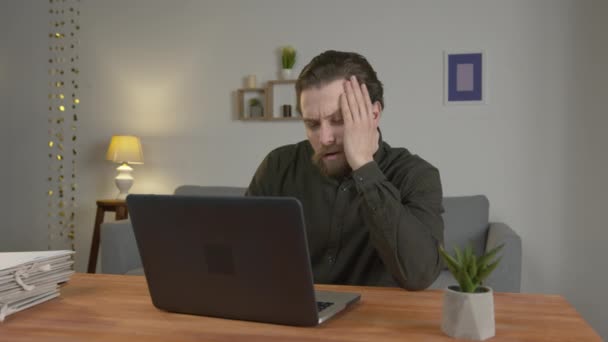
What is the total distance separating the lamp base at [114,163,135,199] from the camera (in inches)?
155

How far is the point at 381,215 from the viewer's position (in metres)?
1.24

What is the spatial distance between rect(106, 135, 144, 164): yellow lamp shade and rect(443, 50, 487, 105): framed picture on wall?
6.63 feet

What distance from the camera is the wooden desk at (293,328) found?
892mm

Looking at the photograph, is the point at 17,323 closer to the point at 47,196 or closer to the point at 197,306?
the point at 197,306

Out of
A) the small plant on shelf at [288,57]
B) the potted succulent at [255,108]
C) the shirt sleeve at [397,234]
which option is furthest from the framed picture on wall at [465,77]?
the shirt sleeve at [397,234]

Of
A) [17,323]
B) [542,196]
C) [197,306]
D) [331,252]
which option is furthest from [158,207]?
[542,196]

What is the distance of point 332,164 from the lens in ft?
5.14

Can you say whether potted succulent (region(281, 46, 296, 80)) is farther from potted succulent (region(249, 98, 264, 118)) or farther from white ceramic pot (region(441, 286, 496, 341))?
white ceramic pot (region(441, 286, 496, 341))

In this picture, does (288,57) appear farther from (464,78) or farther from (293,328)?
(293,328)

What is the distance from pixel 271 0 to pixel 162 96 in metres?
1.01

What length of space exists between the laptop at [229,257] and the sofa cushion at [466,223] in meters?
2.27

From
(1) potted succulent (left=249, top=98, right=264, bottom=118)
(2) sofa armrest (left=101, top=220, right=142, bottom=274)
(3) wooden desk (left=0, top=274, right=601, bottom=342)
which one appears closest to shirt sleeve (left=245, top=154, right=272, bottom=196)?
(3) wooden desk (left=0, top=274, right=601, bottom=342)

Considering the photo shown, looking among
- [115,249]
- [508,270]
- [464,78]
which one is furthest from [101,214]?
[508,270]

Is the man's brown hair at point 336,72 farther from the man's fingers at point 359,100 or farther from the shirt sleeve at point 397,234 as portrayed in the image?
the shirt sleeve at point 397,234
